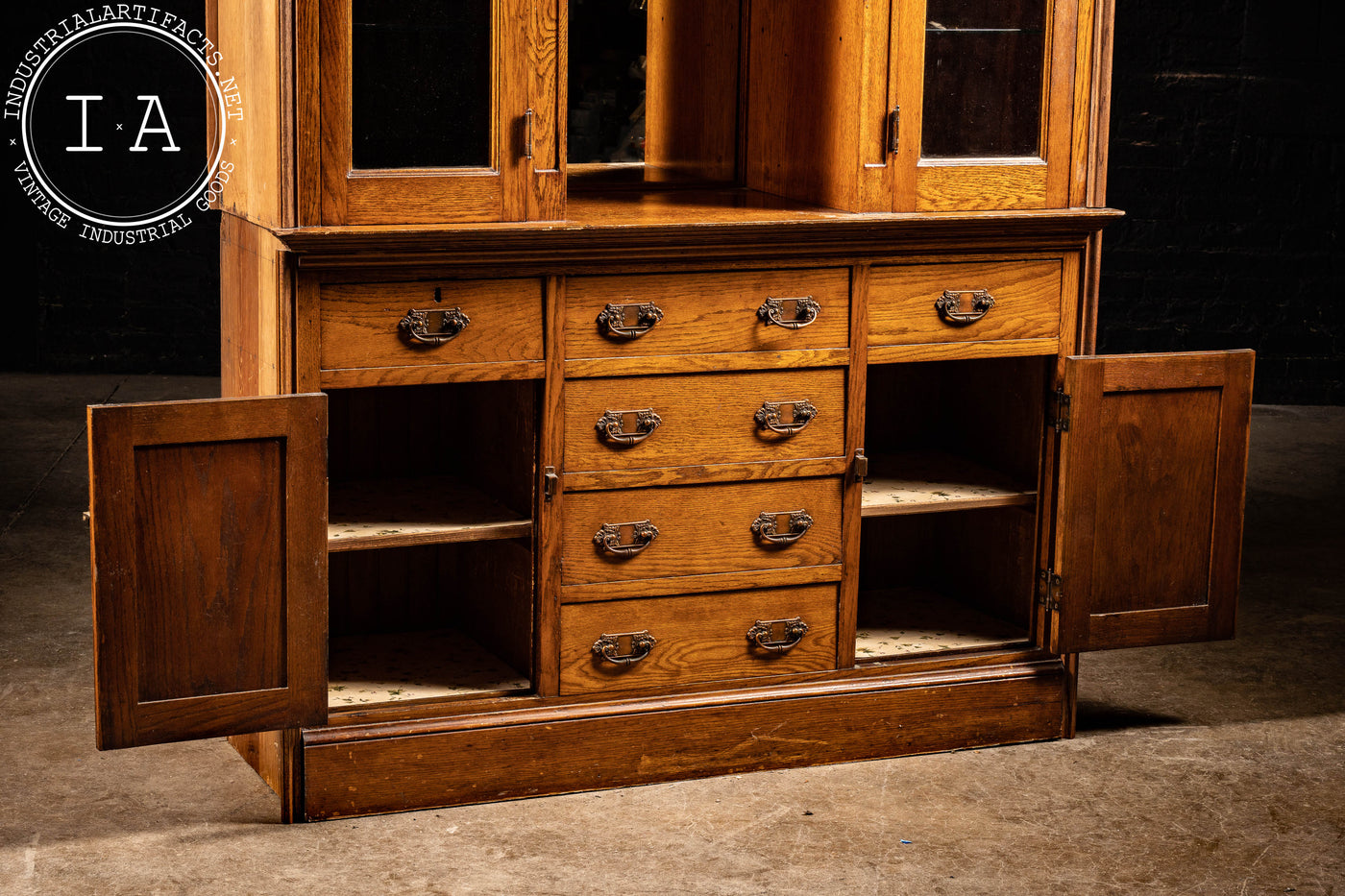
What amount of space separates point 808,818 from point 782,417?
2.65 ft

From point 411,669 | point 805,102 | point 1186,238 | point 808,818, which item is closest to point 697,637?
point 808,818

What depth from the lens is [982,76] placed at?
3592 mm

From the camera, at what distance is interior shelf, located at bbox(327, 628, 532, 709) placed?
3502 mm

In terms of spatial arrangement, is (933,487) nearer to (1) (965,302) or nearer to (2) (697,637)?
(1) (965,302)

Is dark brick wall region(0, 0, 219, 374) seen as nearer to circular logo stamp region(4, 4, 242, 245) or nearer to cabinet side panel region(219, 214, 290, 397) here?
circular logo stamp region(4, 4, 242, 245)

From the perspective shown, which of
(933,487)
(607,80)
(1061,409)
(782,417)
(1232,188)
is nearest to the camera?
(782,417)

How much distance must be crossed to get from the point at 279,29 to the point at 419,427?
116 centimetres

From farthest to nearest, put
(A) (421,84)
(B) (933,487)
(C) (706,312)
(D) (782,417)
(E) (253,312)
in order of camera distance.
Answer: (B) (933,487), (D) (782,417), (C) (706,312), (E) (253,312), (A) (421,84)

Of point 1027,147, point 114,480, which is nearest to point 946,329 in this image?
point 1027,147

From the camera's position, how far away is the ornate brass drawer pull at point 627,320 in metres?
3.37

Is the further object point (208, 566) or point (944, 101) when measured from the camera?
point (944, 101)

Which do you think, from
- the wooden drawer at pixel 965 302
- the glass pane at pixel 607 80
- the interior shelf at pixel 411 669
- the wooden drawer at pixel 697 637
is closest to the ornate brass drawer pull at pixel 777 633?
the wooden drawer at pixel 697 637

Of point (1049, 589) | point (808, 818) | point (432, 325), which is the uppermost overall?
point (432, 325)

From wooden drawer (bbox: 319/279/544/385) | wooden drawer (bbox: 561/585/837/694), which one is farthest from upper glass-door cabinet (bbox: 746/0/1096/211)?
wooden drawer (bbox: 561/585/837/694)
